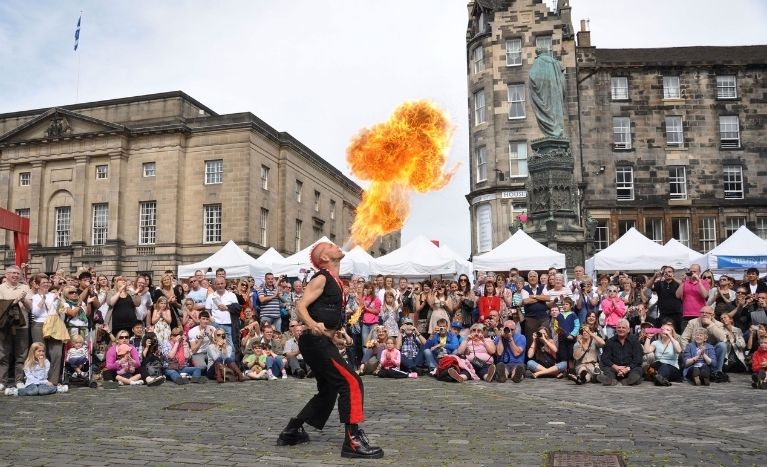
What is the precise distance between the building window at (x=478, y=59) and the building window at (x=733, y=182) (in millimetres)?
14918

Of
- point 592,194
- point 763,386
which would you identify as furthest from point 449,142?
point 763,386

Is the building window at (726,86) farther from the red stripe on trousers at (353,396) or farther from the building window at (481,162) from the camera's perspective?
the red stripe on trousers at (353,396)

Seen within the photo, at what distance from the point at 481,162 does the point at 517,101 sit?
12.5ft

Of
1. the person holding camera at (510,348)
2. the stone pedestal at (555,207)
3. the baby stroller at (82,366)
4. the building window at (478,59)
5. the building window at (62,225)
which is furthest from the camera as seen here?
the building window at (62,225)

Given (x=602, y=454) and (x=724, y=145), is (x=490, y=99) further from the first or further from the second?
(x=602, y=454)

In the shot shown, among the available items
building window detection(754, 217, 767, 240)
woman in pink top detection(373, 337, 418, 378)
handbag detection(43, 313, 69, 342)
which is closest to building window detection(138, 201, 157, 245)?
handbag detection(43, 313, 69, 342)

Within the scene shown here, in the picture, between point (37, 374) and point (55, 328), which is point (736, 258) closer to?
point (55, 328)

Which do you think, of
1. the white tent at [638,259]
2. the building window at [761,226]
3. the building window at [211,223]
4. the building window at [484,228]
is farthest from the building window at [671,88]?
the building window at [211,223]

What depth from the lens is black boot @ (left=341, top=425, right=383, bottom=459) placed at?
5414 mm

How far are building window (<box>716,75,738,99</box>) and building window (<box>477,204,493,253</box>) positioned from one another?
15.5m

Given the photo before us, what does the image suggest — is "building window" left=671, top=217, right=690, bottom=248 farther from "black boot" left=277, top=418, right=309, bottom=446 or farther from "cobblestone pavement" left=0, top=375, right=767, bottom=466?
"black boot" left=277, top=418, right=309, bottom=446

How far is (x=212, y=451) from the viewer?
5.75 meters

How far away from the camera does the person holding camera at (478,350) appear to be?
40.2 feet

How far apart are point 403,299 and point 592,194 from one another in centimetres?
2523
